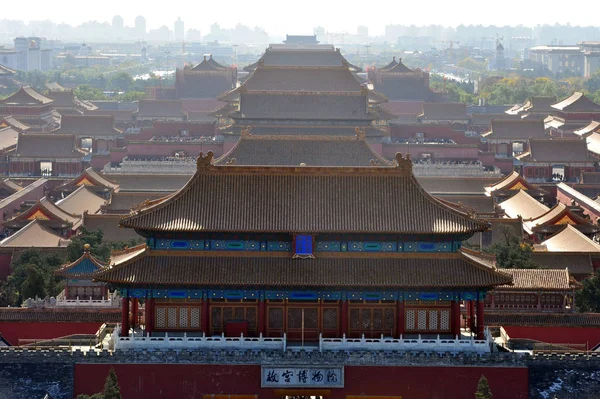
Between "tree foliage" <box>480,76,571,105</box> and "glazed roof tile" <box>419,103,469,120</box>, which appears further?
"tree foliage" <box>480,76,571,105</box>

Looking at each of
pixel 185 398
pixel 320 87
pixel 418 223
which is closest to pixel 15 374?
pixel 185 398

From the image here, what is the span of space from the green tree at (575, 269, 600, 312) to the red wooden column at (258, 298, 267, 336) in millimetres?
11380

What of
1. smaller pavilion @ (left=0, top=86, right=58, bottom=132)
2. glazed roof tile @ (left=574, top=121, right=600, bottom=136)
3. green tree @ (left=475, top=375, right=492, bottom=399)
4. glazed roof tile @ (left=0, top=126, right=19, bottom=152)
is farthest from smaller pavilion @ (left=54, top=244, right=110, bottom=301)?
smaller pavilion @ (left=0, top=86, right=58, bottom=132)

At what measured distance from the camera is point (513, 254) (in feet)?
148

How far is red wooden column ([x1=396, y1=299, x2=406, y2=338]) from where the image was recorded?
1420 inches

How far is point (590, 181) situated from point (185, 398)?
39.6 meters

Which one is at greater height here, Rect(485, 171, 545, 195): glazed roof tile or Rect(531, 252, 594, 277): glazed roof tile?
Rect(485, 171, 545, 195): glazed roof tile

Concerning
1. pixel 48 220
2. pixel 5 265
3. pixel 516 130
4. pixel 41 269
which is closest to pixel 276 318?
pixel 41 269

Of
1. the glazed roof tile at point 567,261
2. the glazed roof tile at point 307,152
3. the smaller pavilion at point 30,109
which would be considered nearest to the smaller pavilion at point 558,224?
the glazed roof tile at point 567,261

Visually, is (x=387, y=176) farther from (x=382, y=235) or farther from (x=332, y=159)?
(x=332, y=159)

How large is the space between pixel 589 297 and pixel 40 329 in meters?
17.1

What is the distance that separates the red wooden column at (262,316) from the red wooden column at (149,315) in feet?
9.51

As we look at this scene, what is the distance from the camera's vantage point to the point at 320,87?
70625 millimetres

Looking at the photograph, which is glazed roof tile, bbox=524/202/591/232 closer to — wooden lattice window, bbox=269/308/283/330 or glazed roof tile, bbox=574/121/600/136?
wooden lattice window, bbox=269/308/283/330
